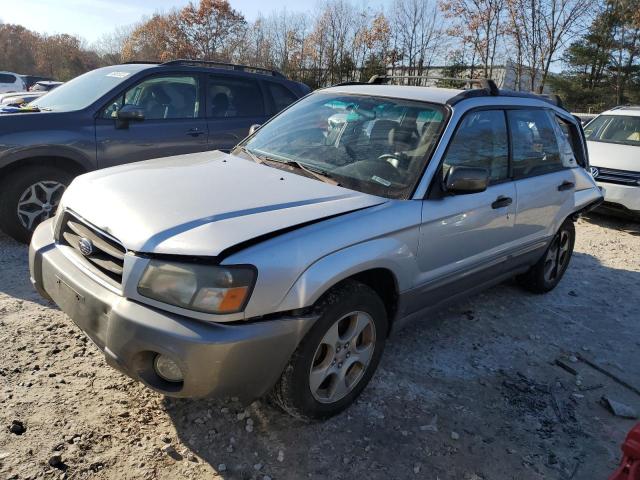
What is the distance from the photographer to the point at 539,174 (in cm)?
408

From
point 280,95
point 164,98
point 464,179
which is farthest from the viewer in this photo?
point 280,95

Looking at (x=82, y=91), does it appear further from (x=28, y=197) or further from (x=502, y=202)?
(x=502, y=202)

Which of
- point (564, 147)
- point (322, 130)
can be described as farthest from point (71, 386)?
point (564, 147)

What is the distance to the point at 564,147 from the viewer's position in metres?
4.52

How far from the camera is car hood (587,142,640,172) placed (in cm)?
767

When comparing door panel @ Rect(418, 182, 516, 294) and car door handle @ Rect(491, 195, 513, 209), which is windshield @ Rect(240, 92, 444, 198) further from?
car door handle @ Rect(491, 195, 513, 209)

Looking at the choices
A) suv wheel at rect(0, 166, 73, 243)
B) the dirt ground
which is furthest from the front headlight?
suv wheel at rect(0, 166, 73, 243)

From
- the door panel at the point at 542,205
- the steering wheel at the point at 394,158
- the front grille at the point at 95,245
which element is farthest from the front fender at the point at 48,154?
the door panel at the point at 542,205

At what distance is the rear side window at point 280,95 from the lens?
6629mm

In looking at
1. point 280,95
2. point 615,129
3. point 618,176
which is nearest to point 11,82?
point 280,95

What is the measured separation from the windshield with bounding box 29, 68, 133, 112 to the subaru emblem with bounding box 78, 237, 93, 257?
10.3 ft

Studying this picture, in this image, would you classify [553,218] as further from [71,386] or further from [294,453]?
[71,386]

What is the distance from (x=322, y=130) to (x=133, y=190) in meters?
1.40

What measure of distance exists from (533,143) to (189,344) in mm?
3224
